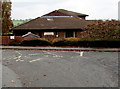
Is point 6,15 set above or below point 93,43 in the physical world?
above

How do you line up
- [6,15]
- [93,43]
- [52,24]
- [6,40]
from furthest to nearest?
[6,15], [52,24], [6,40], [93,43]

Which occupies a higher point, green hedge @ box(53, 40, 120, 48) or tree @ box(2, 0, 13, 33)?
tree @ box(2, 0, 13, 33)

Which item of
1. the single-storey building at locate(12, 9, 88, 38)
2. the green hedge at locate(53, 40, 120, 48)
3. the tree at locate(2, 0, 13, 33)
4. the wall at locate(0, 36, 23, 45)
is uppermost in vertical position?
the tree at locate(2, 0, 13, 33)

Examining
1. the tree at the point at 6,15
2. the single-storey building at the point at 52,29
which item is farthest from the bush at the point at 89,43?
the tree at the point at 6,15

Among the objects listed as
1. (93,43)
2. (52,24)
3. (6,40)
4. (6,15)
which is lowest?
(93,43)

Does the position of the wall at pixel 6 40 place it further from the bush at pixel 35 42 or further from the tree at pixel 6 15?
the tree at pixel 6 15

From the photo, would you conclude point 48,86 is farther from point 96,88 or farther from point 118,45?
point 118,45

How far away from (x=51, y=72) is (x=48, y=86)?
216cm

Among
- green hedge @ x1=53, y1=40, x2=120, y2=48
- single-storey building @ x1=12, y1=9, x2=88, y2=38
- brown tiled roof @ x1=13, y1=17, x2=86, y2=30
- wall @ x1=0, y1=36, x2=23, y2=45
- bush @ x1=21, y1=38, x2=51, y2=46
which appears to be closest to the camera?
green hedge @ x1=53, y1=40, x2=120, y2=48

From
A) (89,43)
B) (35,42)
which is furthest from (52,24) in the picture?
(89,43)

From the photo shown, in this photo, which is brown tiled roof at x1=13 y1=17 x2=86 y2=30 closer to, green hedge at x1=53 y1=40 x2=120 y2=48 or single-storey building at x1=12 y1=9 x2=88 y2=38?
single-storey building at x1=12 y1=9 x2=88 y2=38

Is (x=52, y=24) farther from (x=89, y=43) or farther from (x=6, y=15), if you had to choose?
(x=89, y=43)

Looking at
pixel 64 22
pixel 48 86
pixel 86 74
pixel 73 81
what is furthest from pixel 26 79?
pixel 64 22

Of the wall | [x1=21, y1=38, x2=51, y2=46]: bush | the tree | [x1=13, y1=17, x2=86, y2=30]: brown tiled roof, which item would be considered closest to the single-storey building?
[x1=13, y1=17, x2=86, y2=30]: brown tiled roof
